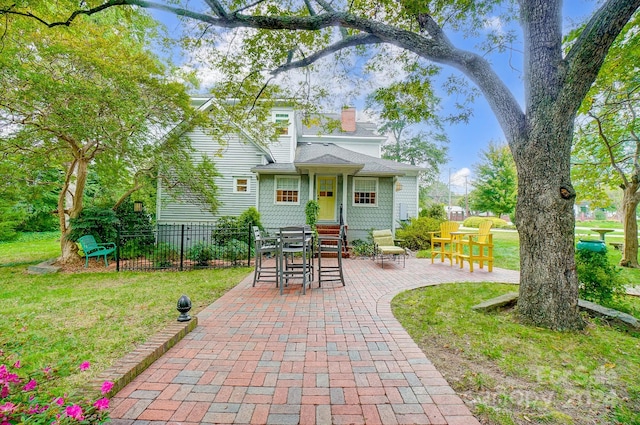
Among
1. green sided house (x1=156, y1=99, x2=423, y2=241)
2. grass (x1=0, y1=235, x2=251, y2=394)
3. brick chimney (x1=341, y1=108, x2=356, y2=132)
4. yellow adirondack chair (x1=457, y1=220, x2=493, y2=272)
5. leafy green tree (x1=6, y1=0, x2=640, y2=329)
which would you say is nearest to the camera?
grass (x1=0, y1=235, x2=251, y2=394)

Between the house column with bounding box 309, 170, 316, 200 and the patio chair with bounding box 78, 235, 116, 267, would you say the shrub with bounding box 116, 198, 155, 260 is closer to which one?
the patio chair with bounding box 78, 235, 116, 267

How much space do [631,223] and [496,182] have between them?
52.0ft

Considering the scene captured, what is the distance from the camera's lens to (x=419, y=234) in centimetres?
1225

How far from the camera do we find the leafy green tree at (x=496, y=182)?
2292cm

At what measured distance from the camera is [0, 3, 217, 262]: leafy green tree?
6.63m

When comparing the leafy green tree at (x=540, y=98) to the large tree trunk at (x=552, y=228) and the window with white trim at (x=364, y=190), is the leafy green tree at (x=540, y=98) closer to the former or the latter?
the large tree trunk at (x=552, y=228)

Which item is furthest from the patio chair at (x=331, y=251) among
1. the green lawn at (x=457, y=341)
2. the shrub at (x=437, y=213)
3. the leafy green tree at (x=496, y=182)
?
the leafy green tree at (x=496, y=182)

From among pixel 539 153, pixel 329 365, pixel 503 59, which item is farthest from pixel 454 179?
pixel 329 365

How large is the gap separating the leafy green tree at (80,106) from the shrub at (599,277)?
9.88m

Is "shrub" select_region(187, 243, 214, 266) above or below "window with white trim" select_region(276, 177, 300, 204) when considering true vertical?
below

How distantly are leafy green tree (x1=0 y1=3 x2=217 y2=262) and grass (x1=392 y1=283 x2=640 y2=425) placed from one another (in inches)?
333

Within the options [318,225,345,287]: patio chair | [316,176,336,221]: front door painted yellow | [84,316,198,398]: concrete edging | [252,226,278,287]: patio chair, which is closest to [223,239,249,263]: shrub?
[252,226,278,287]: patio chair

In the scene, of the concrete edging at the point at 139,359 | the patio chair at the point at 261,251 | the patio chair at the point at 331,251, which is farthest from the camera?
the patio chair at the point at 331,251

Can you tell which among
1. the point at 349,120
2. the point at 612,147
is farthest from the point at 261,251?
the point at 349,120
